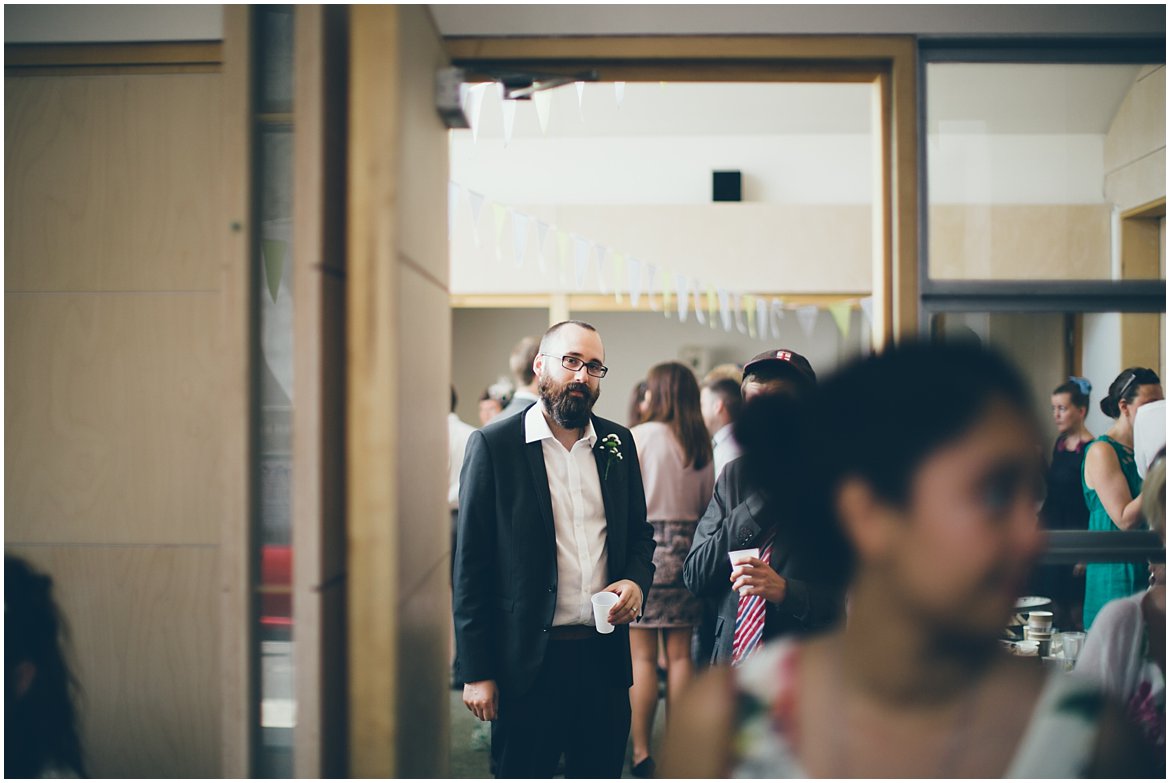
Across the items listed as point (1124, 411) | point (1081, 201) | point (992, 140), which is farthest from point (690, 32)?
point (1124, 411)

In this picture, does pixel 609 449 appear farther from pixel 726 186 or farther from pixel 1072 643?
pixel 726 186

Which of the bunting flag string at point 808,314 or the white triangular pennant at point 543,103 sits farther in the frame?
the bunting flag string at point 808,314

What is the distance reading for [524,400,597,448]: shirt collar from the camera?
2146 millimetres

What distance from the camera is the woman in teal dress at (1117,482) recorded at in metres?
1.92

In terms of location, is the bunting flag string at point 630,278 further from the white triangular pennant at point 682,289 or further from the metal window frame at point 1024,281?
the metal window frame at point 1024,281

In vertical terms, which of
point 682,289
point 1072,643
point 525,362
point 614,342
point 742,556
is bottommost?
point 1072,643

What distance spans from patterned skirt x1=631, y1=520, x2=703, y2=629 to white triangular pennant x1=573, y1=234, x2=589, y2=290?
3343mm

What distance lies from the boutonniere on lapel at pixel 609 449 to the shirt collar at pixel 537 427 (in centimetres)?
3

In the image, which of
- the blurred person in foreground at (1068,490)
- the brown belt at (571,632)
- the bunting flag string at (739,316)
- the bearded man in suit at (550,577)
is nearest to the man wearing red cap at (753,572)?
the bearded man in suit at (550,577)

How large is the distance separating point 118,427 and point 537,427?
91 centimetres

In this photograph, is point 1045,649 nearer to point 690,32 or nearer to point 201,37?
point 690,32

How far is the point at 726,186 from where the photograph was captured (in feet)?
22.9

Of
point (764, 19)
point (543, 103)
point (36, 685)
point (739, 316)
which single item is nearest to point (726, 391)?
point (543, 103)

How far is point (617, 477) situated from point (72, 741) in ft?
4.20
